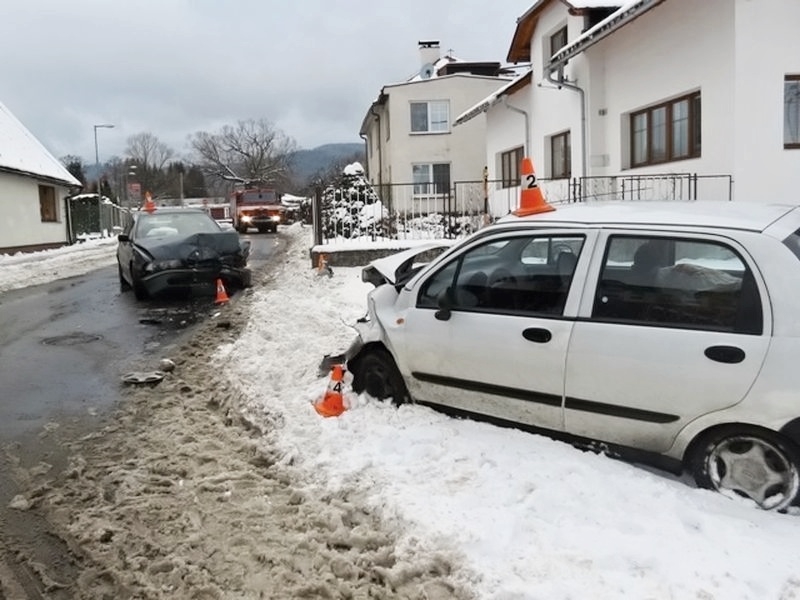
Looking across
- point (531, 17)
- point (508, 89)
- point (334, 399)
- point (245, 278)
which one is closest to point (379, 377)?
point (334, 399)

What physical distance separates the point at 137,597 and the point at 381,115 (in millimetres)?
35435

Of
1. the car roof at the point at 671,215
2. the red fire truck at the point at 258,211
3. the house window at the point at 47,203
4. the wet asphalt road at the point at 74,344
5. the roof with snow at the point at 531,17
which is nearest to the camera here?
the car roof at the point at 671,215

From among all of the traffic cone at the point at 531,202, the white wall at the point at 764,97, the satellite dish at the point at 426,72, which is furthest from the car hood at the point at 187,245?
the satellite dish at the point at 426,72

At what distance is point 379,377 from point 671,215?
238cm

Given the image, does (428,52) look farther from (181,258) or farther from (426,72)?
(181,258)

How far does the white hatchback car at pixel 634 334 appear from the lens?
351 centimetres

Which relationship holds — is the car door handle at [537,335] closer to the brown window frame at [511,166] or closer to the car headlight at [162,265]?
the car headlight at [162,265]

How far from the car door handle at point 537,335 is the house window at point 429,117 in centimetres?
2945

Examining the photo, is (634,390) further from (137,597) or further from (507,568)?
(137,597)

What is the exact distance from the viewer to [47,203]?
30.4 meters

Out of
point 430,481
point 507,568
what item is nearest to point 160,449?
point 430,481

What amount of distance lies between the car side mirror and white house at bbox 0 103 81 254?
2433 cm

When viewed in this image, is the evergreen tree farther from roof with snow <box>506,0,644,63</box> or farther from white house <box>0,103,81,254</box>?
white house <box>0,103,81,254</box>

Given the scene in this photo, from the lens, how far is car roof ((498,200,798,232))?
3865 millimetres
